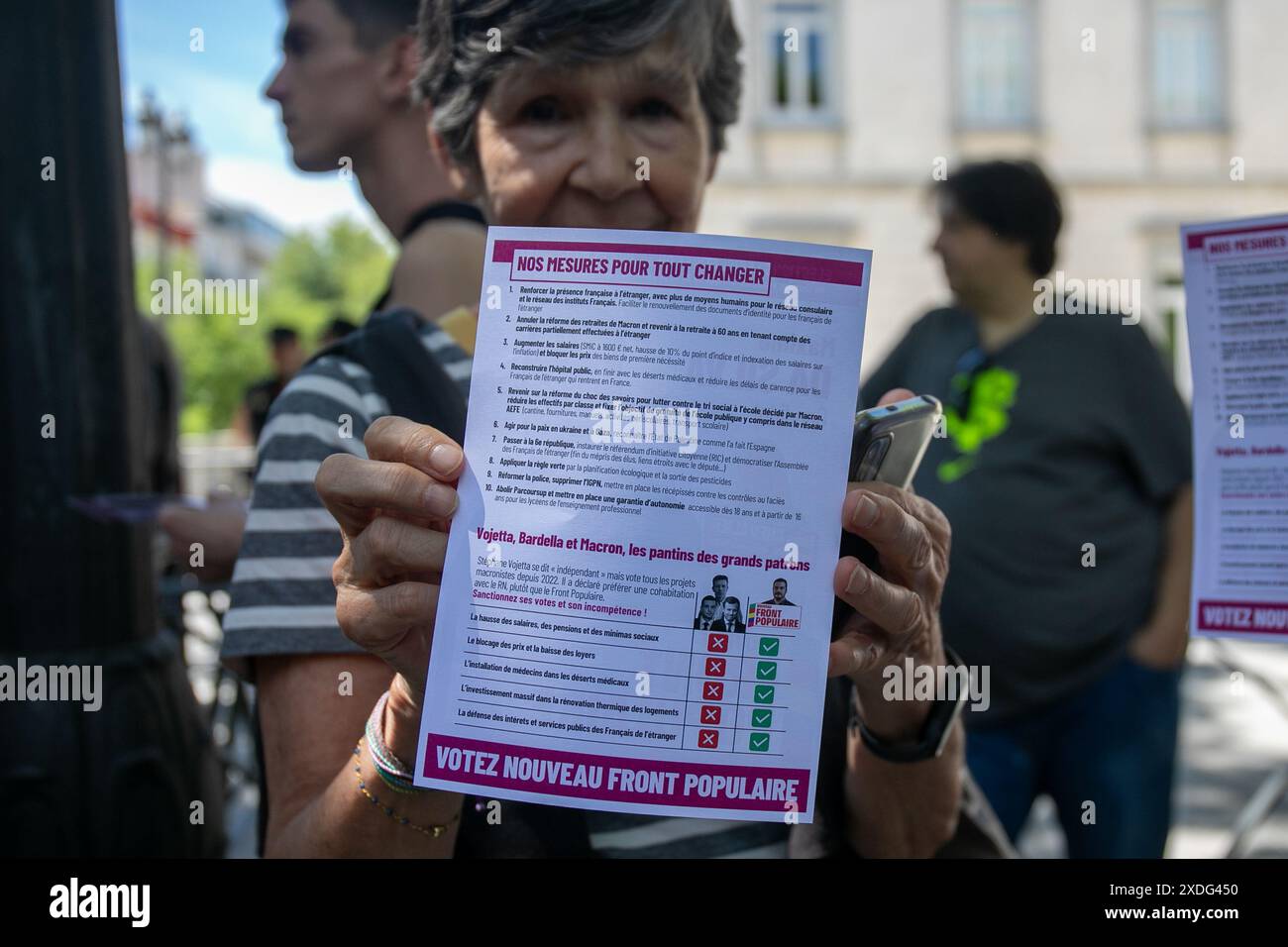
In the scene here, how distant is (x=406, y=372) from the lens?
1265mm

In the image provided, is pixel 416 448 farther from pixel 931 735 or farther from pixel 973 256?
pixel 973 256

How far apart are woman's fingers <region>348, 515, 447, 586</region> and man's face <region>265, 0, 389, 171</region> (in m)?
0.90

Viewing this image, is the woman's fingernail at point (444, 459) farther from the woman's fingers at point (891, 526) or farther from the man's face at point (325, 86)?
the man's face at point (325, 86)

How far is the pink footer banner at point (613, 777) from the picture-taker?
929 mm

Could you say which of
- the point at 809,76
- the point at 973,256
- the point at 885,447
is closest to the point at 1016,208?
the point at 973,256

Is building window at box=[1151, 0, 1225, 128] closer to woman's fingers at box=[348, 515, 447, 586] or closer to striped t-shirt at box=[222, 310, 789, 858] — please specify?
striped t-shirt at box=[222, 310, 789, 858]

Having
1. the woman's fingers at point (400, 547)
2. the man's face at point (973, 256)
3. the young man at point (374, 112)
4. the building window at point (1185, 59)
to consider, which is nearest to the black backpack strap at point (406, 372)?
the woman's fingers at point (400, 547)

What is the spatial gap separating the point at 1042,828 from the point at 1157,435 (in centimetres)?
257

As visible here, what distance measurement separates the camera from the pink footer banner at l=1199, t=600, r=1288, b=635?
1229 millimetres

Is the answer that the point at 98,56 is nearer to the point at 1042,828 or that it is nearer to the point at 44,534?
the point at 44,534

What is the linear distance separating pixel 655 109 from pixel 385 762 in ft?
2.26

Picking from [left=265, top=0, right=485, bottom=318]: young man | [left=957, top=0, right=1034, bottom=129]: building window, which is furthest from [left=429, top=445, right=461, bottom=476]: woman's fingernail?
[left=957, top=0, right=1034, bottom=129]: building window

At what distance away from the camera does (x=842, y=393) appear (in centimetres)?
93
